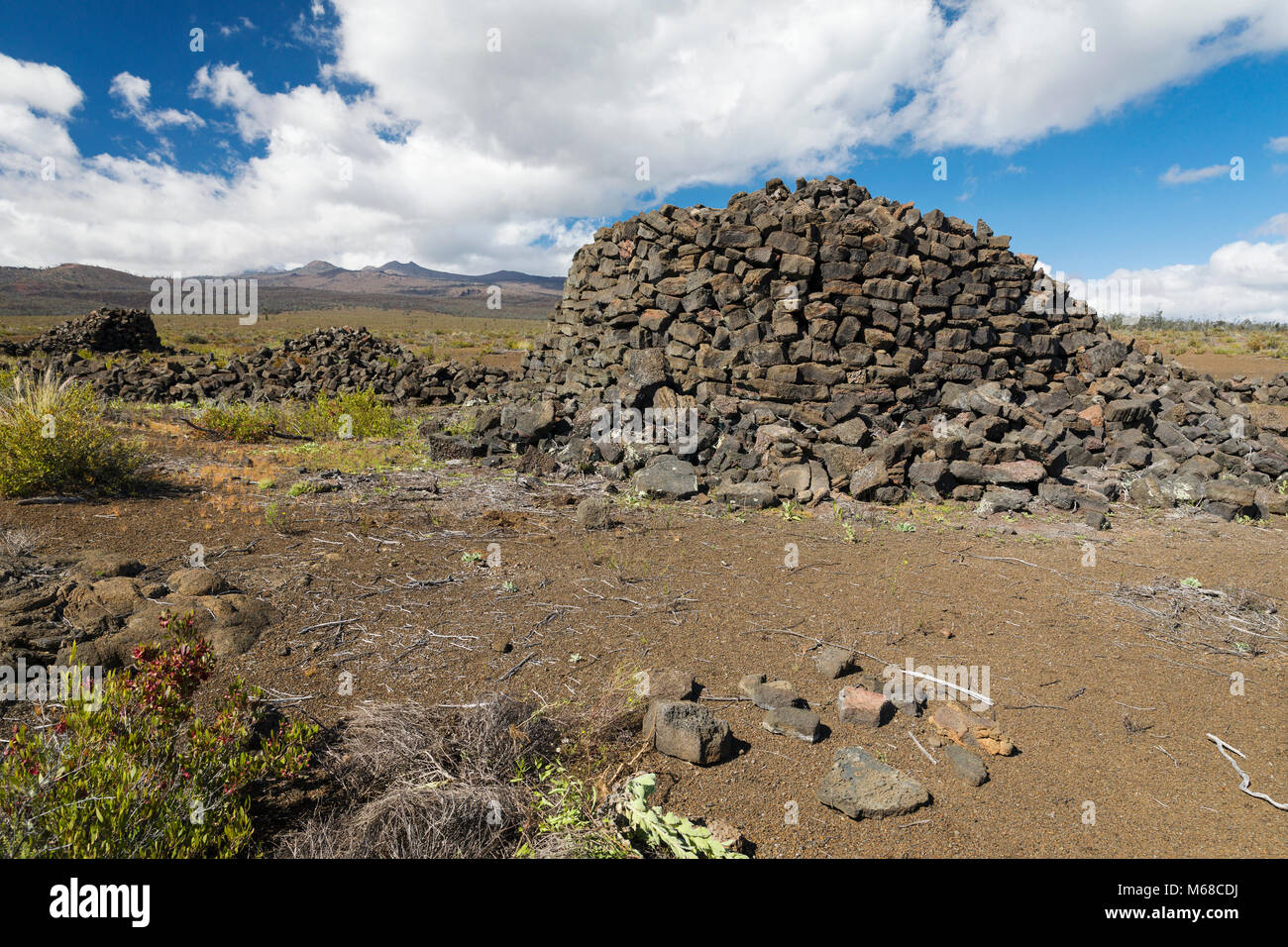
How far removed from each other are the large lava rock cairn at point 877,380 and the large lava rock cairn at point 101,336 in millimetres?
23171

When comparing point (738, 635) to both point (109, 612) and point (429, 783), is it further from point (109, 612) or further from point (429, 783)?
point (109, 612)

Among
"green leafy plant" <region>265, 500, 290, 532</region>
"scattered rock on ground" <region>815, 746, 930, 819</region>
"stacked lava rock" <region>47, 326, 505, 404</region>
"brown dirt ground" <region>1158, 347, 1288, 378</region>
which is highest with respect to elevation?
"brown dirt ground" <region>1158, 347, 1288, 378</region>

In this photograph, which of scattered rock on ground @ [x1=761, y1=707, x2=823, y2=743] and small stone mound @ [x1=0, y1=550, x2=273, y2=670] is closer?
scattered rock on ground @ [x1=761, y1=707, x2=823, y2=743]

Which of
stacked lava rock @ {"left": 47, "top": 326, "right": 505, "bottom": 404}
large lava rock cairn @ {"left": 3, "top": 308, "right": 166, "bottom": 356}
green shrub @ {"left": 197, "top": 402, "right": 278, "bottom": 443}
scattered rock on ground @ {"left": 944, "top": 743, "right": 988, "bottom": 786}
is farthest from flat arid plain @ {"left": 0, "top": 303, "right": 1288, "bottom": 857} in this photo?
large lava rock cairn @ {"left": 3, "top": 308, "right": 166, "bottom": 356}

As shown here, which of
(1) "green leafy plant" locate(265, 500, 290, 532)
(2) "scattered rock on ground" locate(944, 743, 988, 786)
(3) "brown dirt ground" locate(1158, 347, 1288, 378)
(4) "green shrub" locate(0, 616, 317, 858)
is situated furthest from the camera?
(3) "brown dirt ground" locate(1158, 347, 1288, 378)

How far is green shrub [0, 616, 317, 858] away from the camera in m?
2.07

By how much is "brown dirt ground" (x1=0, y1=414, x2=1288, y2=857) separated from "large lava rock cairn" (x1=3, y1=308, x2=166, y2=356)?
23.0 metres

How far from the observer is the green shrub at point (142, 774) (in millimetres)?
2070

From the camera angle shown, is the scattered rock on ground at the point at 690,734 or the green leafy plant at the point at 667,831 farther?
the scattered rock on ground at the point at 690,734

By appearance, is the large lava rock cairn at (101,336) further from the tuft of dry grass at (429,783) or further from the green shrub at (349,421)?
the tuft of dry grass at (429,783)

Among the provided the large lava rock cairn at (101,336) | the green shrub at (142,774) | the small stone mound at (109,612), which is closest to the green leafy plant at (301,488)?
the small stone mound at (109,612)

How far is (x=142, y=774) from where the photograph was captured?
7.45 ft

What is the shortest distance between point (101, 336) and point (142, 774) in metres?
29.8

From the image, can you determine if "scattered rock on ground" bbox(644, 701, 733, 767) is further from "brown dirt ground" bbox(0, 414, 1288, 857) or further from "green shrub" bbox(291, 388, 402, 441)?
"green shrub" bbox(291, 388, 402, 441)
